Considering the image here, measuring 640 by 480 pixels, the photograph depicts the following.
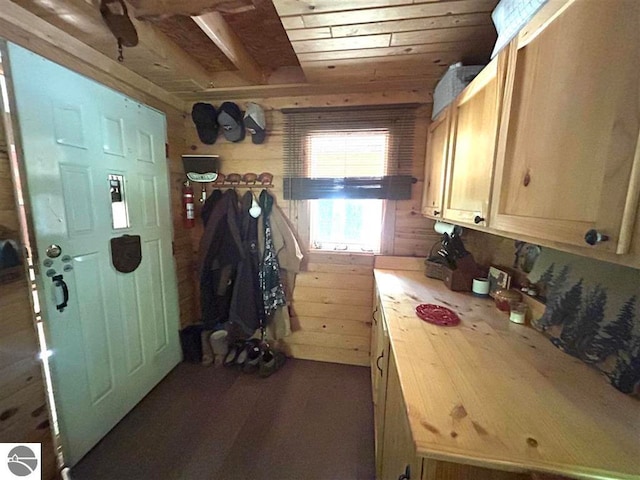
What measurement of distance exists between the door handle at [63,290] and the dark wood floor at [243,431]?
85cm

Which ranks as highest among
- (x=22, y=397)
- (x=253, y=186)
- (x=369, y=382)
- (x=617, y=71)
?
(x=617, y=71)

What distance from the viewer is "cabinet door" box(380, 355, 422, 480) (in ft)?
2.08

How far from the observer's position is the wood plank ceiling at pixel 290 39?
1.08m

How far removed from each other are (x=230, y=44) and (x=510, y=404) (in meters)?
1.91

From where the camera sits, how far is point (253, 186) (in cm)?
217

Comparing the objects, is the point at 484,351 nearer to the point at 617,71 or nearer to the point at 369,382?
the point at 617,71

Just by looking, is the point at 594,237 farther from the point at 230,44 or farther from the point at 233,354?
the point at 233,354

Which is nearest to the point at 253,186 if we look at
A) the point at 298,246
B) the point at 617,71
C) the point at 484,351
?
the point at 298,246

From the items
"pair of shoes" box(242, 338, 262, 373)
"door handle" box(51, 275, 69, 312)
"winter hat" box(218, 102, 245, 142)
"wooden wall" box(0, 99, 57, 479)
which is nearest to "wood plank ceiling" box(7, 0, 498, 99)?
"winter hat" box(218, 102, 245, 142)

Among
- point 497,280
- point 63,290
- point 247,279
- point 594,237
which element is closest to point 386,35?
point 594,237

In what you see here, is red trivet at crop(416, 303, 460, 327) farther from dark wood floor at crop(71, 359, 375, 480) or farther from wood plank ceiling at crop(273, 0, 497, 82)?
wood plank ceiling at crop(273, 0, 497, 82)

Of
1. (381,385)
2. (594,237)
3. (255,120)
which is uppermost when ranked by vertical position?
(255,120)

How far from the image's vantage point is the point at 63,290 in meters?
1.28

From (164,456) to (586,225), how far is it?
6.74ft
